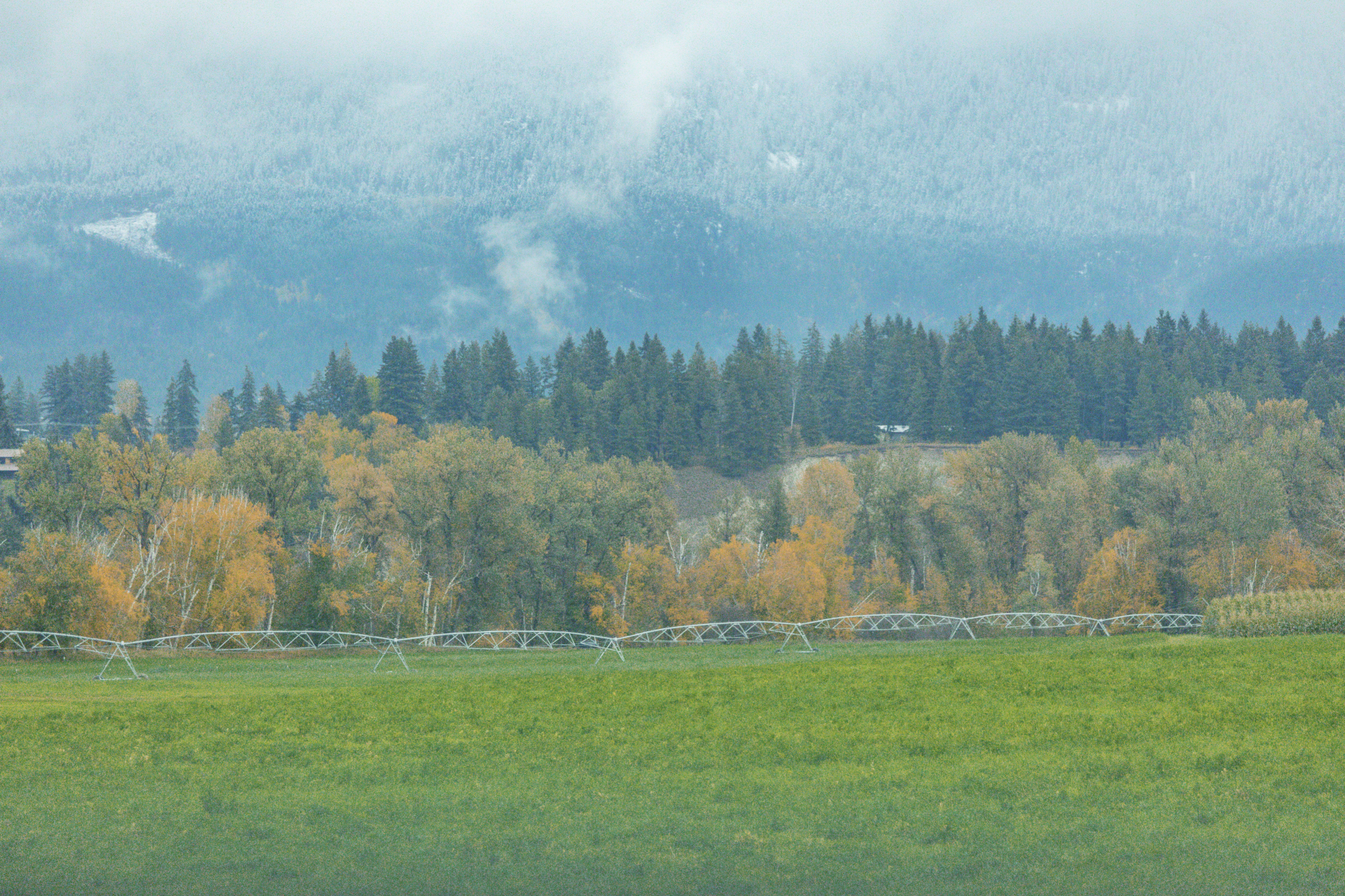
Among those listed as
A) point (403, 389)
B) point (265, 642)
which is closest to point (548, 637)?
point (265, 642)

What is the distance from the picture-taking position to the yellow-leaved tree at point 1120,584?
83.9 m

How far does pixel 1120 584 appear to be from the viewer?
8506 cm

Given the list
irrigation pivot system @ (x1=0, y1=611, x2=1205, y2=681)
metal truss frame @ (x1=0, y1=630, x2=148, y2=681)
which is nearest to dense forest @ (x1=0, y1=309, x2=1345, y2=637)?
metal truss frame @ (x1=0, y1=630, x2=148, y2=681)

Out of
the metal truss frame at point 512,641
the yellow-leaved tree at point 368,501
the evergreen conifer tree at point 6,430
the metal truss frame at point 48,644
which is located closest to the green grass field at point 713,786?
the metal truss frame at point 48,644

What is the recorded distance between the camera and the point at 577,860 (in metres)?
17.0

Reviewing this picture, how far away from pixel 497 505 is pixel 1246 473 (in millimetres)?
60403

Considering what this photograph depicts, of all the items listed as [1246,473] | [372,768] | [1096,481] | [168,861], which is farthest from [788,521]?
[168,861]

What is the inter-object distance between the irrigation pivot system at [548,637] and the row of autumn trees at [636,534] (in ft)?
8.12

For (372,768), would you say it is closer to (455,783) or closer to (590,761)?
(455,783)

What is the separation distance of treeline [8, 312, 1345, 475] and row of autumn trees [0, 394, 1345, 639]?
160ft

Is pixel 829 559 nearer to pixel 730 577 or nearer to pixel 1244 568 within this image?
pixel 730 577

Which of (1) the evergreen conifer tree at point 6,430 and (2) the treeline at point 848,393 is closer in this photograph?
(2) the treeline at point 848,393

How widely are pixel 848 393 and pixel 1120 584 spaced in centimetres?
8881

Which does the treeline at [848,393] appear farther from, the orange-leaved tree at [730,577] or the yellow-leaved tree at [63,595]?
the yellow-leaved tree at [63,595]
